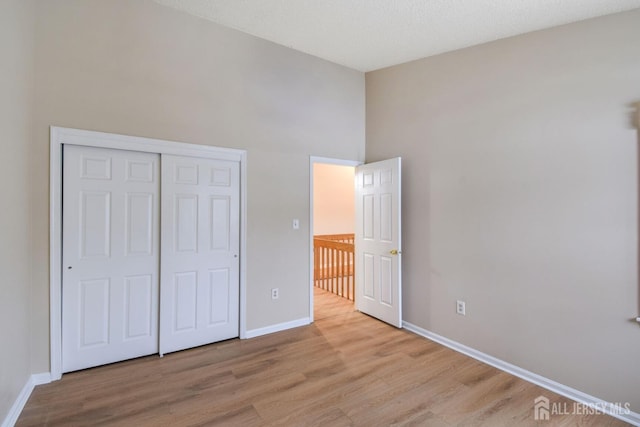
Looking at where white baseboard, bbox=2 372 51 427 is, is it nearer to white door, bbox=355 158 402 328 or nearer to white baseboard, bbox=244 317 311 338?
white baseboard, bbox=244 317 311 338

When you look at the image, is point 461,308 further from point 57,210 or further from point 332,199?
point 332,199

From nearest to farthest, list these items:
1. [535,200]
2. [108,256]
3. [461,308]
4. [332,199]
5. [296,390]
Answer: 1. [296,390]
2. [535,200]
3. [108,256]
4. [461,308]
5. [332,199]

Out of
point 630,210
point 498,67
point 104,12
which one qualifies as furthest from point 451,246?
point 104,12

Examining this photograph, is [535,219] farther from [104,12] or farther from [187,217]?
[104,12]

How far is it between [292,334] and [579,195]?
9.46 feet

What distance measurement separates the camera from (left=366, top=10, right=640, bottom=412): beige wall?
2072 millimetres

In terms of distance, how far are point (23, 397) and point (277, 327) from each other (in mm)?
2048

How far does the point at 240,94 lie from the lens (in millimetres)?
3145

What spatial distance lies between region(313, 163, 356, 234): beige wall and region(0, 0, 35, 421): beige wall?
16.2 feet

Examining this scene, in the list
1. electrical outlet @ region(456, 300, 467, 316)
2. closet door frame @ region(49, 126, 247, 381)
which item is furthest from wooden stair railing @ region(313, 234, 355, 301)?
closet door frame @ region(49, 126, 247, 381)

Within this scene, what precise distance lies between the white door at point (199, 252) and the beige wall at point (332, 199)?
3.64 meters

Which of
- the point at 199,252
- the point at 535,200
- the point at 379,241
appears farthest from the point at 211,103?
the point at 535,200

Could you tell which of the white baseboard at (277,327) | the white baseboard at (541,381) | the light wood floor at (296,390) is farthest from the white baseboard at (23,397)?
the white baseboard at (541,381)

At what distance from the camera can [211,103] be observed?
299 cm
